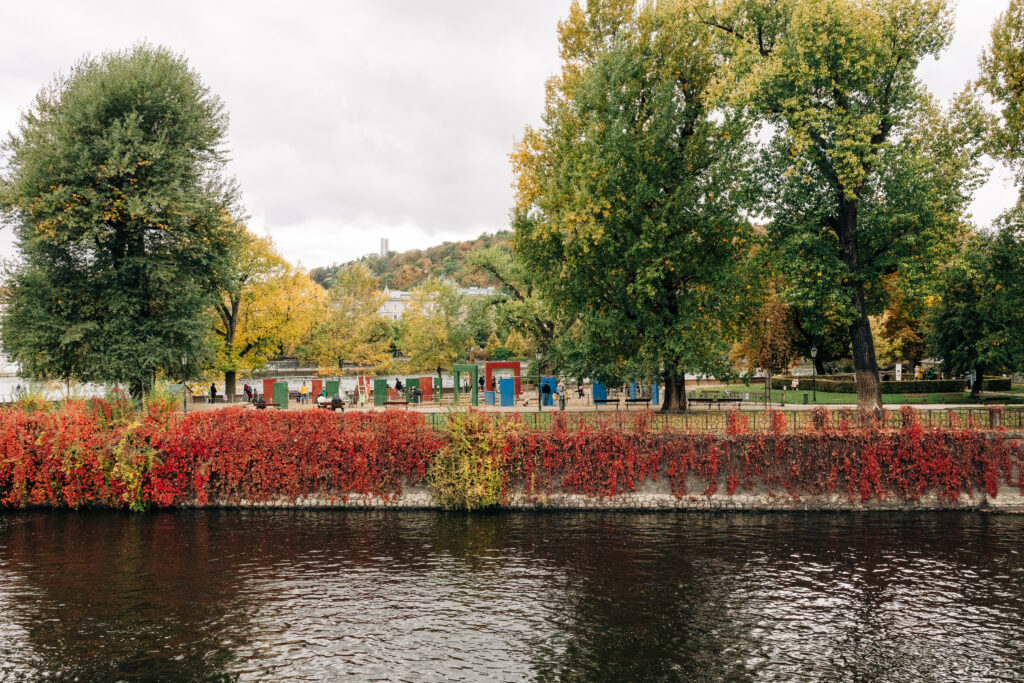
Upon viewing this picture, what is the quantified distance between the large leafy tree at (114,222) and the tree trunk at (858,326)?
30.0 m

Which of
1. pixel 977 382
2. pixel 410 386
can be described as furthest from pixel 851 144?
pixel 410 386

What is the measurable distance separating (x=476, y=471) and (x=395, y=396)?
2389cm

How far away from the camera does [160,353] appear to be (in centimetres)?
3303

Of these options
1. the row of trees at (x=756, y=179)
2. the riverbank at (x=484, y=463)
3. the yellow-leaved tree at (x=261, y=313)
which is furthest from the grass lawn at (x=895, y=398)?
the yellow-leaved tree at (x=261, y=313)

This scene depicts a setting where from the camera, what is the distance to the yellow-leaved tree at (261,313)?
47.3 metres

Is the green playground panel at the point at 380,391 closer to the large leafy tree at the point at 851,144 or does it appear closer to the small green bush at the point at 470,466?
the small green bush at the point at 470,466

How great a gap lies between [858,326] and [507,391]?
18.4 metres

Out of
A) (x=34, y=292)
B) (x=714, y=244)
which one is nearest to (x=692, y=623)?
(x=714, y=244)

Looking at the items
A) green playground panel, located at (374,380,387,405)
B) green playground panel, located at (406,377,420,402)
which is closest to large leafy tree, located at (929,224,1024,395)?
green playground panel, located at (406,377,420,402)

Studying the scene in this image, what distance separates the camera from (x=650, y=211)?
2867 centimetres

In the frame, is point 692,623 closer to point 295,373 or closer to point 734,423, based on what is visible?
point 734,423

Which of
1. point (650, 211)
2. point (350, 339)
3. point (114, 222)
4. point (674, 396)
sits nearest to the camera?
point (650, 211)

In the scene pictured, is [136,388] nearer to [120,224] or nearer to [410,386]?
[120,224]

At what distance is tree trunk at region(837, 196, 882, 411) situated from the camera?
26797 mm
